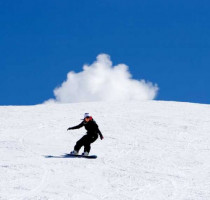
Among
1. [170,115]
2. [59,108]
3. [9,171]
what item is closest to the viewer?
[9,171]

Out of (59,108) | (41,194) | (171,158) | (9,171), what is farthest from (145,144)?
(59,108)

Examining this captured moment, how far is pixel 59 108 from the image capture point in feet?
75.7

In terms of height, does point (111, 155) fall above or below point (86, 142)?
below

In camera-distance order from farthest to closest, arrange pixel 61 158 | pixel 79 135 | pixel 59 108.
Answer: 1. pixel 59 108
2. pixel 79 135
3. pixel 61 158

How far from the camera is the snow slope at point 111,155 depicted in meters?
9.82

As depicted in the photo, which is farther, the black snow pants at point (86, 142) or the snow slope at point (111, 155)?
the black snow pants at point (86, 142)

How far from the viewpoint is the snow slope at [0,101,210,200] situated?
9.82 metres

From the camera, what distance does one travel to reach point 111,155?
13484mm

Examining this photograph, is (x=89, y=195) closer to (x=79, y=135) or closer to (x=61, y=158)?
(x=61, y=158)

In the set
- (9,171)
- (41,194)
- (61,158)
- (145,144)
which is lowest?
(41,194)

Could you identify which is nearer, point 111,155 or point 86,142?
point 86,142

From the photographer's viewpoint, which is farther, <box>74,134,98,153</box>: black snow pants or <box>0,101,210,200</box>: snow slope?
<box>74,134,98,153</box>: black snow pants

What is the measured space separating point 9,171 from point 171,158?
15.9 ft

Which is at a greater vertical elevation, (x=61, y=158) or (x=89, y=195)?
(x=61, y=158)
